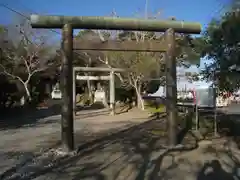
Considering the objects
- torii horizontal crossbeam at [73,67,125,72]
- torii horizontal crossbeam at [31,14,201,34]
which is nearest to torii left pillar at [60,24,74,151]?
torii horizontal crossbeam at [31,14,201,34]

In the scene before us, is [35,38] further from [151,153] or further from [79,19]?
[151,153]

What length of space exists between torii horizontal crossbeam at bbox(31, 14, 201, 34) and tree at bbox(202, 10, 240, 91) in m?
0.95

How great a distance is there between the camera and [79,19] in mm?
7926

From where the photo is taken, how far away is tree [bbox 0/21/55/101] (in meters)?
25.1

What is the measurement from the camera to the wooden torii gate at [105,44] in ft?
25.7

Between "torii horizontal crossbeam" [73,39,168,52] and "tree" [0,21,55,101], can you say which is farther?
"tree" [0,21,55,101]

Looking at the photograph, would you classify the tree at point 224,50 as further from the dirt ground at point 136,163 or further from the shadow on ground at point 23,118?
the shadow on ground at point 23,118

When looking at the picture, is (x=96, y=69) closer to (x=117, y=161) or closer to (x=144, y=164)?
(x=117, y=161)

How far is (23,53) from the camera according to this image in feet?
83.5

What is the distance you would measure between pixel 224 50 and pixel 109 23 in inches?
149

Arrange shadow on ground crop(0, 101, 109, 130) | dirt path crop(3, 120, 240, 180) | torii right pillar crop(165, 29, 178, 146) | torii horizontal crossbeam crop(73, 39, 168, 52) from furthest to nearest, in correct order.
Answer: shadow on ground crop(0, 101, 109, 130) < torii right pillar crop(165, 29, 178, 146) < torii horizontal crossbeam crop(73, 39, 168, 52) < dirt path crop(3, 120, 240, 180)

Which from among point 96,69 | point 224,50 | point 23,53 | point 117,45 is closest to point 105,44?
point 117,45

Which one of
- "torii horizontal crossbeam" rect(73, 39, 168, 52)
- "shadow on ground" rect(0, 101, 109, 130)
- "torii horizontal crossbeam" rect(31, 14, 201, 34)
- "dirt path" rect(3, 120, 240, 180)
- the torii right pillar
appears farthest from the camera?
"shadow on ground" rect(0, 101, 109, 130)

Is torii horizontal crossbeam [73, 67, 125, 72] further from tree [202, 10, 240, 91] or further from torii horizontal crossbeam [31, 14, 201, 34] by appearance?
torii horizontal crossbeam [31, 14, 201, 34]
